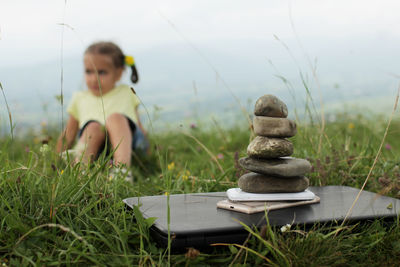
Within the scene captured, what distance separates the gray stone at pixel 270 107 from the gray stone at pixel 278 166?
0.75 feet

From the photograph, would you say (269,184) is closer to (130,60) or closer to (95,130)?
(95,130)

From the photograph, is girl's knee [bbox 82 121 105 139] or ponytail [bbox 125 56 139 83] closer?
girl's knee [bbox 82 121 105 139]

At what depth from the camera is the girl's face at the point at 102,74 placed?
208 inches

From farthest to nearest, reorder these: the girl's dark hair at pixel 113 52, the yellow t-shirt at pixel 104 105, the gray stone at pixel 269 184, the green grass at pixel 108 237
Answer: the girl's dark hair at pixel 113 52 → the yellow t-shirt at pixel 104 105 → the gray stone at pixel 269 184 → the green grass at pixel 108 237

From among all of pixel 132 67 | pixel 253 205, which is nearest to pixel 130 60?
pixel 132 67

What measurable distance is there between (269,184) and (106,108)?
3265 millimetres

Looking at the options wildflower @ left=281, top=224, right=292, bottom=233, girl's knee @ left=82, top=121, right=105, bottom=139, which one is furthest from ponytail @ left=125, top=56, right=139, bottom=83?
wildflower @ left=281, top=224, right=292, bottom=233

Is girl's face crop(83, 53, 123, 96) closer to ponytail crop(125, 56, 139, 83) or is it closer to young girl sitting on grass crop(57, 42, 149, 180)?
young girl sitting on grass crop(57, 42, 149, 180)

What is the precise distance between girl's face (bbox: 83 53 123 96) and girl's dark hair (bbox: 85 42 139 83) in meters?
0.06

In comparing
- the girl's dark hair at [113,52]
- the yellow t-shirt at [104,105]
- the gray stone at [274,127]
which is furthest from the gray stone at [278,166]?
the girl's dark hair at [113,52]

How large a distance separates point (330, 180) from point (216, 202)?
1097 mm

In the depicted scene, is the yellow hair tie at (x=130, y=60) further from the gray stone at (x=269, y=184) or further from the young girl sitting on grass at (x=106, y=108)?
the gray stone at (x=269, y=184)

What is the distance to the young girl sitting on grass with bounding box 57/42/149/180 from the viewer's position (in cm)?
470

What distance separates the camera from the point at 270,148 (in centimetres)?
225
